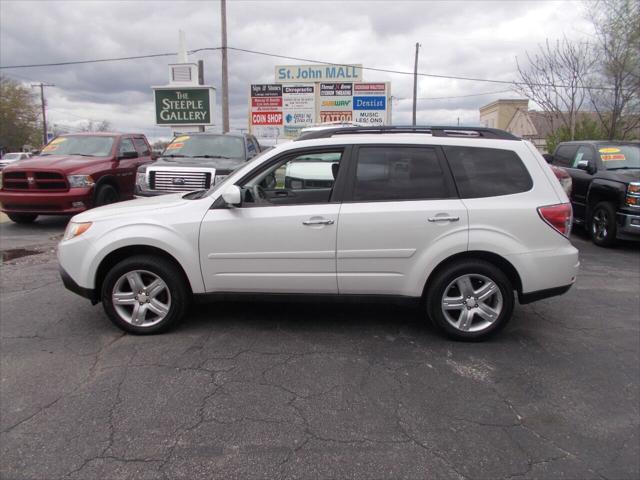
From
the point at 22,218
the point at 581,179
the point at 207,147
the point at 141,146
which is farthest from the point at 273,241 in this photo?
the point at 141,146

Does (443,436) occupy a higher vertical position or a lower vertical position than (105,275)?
lower

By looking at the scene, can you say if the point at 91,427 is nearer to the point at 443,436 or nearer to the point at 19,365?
the point at 19,365

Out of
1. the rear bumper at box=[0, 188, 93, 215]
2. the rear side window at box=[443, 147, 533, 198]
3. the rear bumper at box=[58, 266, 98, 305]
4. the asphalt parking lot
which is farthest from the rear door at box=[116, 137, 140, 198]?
the rear side window at box=[443, 147, 533, 198]

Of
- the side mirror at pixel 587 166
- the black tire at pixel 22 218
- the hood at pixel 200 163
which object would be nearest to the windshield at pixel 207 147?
the hood at pixel 200 163

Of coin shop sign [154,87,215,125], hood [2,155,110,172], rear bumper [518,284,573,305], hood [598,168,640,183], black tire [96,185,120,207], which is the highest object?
coin shop sign [154,87,215,125]

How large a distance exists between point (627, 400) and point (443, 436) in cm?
146

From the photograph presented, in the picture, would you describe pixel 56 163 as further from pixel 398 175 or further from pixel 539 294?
pixel 539 294

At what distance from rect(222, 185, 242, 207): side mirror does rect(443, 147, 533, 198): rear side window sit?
5.89 ft

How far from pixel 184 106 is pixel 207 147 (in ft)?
31.2

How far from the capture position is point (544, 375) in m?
3.61

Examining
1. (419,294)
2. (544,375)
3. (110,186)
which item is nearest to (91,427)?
(419,294)

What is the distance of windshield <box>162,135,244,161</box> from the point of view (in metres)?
8.95

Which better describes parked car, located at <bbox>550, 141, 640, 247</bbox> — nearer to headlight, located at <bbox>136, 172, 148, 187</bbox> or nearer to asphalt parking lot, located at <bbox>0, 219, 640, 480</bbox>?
asphalt parking lot, located at <bbox>0, 219, 640, 480</bbox>

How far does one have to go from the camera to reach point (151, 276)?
4.17 metres
